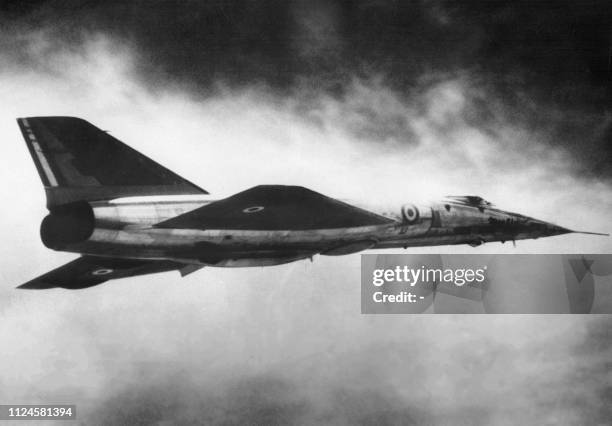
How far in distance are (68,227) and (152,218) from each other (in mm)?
526

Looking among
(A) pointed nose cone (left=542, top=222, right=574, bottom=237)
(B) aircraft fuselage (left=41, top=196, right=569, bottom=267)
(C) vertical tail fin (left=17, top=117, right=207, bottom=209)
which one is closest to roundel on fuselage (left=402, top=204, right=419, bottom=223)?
(B) aircraft fuselage (left=41, top=196, right=569, bottom=267)

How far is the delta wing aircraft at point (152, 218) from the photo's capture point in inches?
149

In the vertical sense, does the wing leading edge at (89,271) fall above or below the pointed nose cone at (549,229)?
below

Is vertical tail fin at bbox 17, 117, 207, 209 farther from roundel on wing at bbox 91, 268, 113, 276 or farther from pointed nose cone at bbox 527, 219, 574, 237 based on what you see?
pointed nose cone at bbox 527, 219, 574, 237

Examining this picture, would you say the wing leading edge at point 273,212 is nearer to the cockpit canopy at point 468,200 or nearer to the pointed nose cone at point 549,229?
the cockpit canopy at point 468,200

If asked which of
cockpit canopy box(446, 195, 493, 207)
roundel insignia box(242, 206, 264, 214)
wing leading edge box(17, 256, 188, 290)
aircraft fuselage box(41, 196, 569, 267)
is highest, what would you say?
cockpit canopy box(446, 195, 493, 207)

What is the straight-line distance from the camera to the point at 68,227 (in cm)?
375

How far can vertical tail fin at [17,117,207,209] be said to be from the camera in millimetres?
3869

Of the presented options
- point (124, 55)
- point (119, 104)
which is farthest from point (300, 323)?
point (124, 55)

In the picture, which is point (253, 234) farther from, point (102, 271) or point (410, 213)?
point (410, 213)

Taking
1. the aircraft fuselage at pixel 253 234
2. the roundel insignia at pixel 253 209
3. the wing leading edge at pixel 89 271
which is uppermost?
the roundel insignia at pixel 253 209

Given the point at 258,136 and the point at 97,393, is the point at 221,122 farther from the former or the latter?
the point at 97,393

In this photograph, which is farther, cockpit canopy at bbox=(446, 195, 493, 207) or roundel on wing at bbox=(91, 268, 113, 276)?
cockpit canopy at bbox=(446, 195, 493, 207)

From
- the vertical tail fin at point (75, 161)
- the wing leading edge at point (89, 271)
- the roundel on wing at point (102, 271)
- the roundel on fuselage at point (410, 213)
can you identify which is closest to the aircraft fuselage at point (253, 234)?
the roundel on fuselage at point (410, 213)
